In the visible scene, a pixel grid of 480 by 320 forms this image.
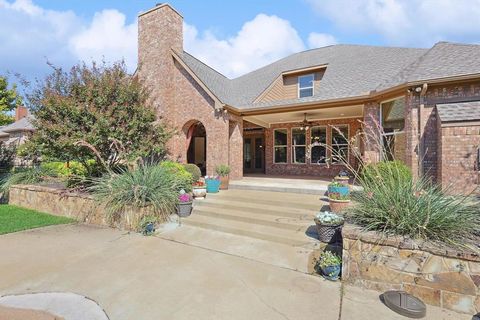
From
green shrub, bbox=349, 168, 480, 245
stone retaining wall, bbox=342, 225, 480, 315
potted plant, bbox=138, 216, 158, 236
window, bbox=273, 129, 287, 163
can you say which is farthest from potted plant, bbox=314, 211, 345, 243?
window, bbox=273, 129, 287, 163

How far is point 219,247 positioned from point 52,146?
21.3ft

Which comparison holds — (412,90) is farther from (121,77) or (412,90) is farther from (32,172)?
(32,172)

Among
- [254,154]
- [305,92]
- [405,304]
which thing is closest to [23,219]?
[405,304]

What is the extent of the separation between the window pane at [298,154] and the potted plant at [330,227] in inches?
378

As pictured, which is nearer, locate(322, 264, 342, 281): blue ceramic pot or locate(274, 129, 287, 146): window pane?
locate(322, 264, 342, 281): blue ceramic pot

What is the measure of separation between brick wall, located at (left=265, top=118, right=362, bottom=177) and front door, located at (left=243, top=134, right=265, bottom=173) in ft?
3.93

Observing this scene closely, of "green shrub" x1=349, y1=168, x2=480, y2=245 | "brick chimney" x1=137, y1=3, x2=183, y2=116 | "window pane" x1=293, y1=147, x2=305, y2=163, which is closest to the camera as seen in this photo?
"green shrub" x1=349, y1=168, x2=480, y2=245

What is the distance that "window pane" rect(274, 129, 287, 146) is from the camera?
14752 mm

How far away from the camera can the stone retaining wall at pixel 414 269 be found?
3184 millimetres

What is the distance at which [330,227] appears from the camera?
4746mm

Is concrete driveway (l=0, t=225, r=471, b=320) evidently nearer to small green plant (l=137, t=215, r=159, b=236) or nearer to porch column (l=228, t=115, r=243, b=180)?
small green plant (l=137, t=215, r=159, b=236)

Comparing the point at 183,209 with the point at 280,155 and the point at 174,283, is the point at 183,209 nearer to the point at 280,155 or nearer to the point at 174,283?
the point at 174,283

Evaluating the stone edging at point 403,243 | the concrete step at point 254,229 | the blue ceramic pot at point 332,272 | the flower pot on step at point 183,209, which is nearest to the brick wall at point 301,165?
the concrete step at point 254,229

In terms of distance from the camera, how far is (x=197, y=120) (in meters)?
11.6
